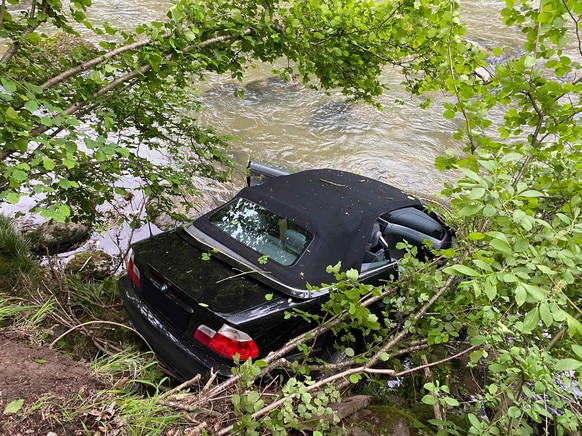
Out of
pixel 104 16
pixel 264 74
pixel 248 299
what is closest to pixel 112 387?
pixel 248 299

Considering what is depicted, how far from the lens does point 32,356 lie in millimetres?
2436

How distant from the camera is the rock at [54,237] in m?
5.27

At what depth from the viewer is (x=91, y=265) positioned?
16.3 ft

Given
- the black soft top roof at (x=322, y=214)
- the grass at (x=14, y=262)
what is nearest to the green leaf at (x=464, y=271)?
the black soft top roof at (x=322, y=214)

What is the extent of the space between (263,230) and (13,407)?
2044 millimetres

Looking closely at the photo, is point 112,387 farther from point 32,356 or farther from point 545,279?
point 545,279

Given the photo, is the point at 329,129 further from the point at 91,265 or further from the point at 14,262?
the point at 14,262

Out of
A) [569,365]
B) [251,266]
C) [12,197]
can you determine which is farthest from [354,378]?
[12,197]

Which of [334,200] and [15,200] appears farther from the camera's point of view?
[334,200]

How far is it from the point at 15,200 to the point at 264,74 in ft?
33.7

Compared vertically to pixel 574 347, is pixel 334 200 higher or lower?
lower

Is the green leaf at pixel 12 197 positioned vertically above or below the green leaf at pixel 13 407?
above

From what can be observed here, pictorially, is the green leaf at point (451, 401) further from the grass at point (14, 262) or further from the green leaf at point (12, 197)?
the grass at point (14, 262)

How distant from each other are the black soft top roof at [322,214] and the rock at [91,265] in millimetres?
1999
